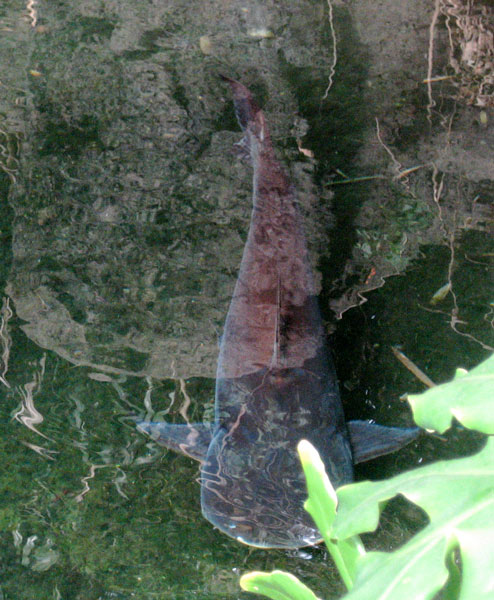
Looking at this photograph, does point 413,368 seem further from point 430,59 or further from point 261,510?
point 430,59

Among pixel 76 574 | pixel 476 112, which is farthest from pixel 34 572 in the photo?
pixel 476 112

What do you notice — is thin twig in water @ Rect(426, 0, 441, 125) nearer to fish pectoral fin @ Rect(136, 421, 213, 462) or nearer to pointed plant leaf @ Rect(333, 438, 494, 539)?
fish pectoral fin @ Rect(136, 421, 213, 462)

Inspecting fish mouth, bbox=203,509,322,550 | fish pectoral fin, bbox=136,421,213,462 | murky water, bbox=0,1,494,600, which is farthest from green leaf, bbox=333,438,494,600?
fish pectoral fin, bbox=136,421,213,462

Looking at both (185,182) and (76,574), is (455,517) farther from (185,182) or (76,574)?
(185,182)

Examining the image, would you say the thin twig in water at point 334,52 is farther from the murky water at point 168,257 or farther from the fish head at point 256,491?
the fish head at point 256,491

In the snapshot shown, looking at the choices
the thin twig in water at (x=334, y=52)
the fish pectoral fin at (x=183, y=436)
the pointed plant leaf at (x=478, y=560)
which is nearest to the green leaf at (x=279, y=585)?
the pointed plant leaf at (x=478, y=560)

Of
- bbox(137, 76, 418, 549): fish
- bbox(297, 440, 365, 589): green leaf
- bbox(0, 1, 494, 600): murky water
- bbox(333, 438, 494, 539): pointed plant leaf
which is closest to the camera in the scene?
bbox(333, 438, 494, 539): pointed plant leaf

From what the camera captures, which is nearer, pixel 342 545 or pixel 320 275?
pixel 342 545

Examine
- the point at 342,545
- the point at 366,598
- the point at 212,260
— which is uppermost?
the point at 366,598
